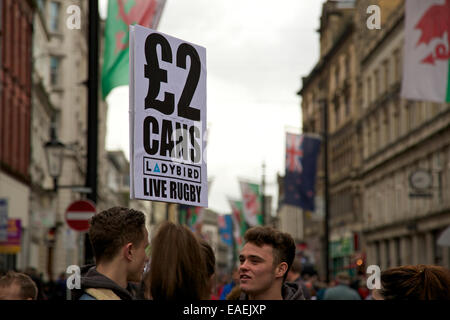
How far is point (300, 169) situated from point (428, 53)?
754 inches

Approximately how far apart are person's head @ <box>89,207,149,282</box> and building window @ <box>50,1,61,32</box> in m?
60.4

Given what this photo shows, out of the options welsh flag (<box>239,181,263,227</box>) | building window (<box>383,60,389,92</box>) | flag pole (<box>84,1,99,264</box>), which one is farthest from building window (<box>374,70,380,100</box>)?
flag pole (<box>84,1,99,264</box>)

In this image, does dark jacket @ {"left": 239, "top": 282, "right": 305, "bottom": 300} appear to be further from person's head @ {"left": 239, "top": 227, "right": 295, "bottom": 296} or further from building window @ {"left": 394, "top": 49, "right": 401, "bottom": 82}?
building window @ {"left": 394, "top": 49, "right": 401, "bottom": 82}

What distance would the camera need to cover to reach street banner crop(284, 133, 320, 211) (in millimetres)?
34906

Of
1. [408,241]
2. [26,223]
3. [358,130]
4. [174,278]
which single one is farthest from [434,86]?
[358,130]

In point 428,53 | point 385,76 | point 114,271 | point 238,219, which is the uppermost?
point 385,76

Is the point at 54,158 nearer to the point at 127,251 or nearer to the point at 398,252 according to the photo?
the point at 127,251

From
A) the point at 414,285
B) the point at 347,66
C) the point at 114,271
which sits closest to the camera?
the point at 414,285

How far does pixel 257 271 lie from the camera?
19.3 ft

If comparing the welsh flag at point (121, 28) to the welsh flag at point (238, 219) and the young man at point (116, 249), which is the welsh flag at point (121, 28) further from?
the welsh flag at point (238, 219)

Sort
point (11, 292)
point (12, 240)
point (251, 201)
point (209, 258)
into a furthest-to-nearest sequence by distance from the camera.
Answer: point (251, 201)
point (12, 240)
point (11, 292)
point (209, 258)

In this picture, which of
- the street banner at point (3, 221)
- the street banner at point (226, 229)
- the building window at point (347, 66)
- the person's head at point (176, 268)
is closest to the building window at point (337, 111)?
the building window at point (347, 66)

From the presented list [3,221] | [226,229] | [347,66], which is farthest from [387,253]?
[3,221]
